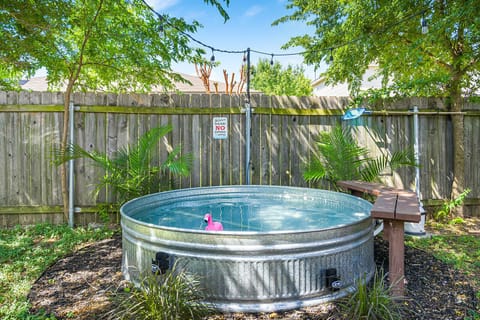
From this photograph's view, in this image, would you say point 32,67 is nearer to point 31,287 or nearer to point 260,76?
point 31,287

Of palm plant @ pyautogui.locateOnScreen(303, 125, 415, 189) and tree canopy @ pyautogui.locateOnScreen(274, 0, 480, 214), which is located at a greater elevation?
tree canopy @ pyautogui.locateOnScreen(274, 0, 480, 214)

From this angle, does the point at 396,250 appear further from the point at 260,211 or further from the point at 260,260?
the point at 260,211

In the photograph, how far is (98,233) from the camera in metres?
4.27

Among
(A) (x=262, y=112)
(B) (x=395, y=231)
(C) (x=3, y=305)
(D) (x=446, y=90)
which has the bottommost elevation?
(C) (x=3, y=305)

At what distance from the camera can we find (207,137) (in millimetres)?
4879

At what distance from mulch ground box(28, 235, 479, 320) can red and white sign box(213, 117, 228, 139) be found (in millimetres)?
2138

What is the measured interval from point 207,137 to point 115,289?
8.70ft

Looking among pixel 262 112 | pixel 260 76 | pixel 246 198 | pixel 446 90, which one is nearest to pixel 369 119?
pixel 446 90

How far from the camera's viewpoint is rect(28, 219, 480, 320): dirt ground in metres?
2.29

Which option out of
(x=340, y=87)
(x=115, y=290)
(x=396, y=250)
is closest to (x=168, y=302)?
(x=115, y=290)

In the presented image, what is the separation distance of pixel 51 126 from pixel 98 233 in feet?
5.34

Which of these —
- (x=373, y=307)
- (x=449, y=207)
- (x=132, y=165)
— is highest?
(x=132, y=165)

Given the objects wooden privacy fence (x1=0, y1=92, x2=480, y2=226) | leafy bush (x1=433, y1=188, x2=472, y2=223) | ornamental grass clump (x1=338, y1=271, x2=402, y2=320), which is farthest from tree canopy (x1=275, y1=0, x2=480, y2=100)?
ornamental grass clump (x1=338, y1=271, x2=402, y2=320)

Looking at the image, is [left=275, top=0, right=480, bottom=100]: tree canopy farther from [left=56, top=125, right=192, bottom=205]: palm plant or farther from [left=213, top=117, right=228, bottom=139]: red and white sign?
[left=56, top=125, right=192, bottom=205]: palm plant
